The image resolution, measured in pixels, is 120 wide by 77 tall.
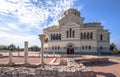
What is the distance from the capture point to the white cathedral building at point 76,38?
50375 mm

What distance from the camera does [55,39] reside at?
52.7 m

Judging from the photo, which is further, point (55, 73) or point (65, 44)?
point (65, 44)

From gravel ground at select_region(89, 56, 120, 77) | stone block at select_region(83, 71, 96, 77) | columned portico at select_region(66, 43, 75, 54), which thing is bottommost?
gravel ground at select_region(89, 56, 120, 77)

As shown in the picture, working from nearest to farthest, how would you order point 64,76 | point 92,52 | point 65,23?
point 64,76
point 92,52
point 65,23

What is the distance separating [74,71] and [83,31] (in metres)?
41.5

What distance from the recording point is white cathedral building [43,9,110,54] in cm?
5038

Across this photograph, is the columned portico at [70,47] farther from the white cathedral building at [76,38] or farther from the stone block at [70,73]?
the stone block at [70,73]

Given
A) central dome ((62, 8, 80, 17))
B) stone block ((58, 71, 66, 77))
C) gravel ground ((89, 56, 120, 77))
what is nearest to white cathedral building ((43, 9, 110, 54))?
central dome ((62, 8, 80, 17))

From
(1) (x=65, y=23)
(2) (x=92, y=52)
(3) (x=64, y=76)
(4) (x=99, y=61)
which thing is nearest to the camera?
(3) (x=64, y=76)

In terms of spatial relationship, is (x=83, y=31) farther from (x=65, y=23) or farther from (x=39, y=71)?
(x=39, y=71)

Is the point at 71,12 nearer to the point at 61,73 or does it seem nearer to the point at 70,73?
the point at 70,73

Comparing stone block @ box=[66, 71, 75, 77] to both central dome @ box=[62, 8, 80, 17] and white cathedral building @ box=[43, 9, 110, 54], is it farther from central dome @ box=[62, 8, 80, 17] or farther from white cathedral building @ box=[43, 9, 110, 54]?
central dome @ box=[62, 8, 80, 17]

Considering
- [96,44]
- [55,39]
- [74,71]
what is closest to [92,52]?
[96,44]

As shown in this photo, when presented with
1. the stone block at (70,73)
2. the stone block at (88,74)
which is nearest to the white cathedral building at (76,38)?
the stone block at (88,74)
